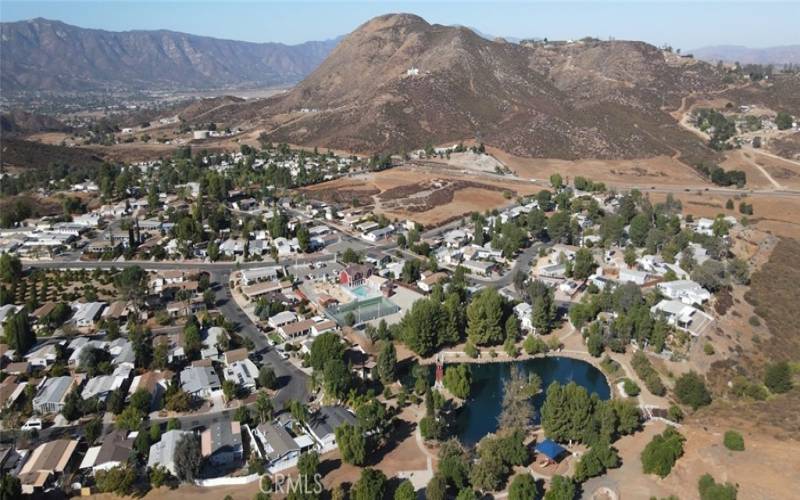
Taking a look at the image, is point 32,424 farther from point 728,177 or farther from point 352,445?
point 728,177

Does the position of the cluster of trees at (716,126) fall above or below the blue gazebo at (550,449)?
above

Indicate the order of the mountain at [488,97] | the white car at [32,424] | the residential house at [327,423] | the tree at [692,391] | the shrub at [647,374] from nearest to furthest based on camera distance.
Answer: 1. the residential house at [327,423]
2. the white car at [32,424]
3. the tree at [692,391]
4. the shrub at [647,374]
5. the mountain at [488,97]

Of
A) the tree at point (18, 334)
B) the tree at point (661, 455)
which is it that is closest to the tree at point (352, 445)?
the tree at point (661, 455)

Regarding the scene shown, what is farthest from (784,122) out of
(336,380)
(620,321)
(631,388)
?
(336,380)

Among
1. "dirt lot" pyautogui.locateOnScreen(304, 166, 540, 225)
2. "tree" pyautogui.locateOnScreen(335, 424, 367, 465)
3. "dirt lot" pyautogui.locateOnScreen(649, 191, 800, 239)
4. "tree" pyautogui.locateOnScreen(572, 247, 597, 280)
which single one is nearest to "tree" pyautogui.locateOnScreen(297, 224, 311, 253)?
"dirt lot" pyautogui.locateOnScreen(304, 166, 540, 225)

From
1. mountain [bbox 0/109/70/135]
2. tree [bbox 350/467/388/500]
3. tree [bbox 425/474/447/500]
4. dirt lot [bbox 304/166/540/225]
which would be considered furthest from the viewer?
mountain [bbox 0/109/70/135]

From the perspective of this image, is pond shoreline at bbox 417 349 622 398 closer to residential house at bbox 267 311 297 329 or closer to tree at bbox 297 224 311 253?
residential house at bbox 267 311 297 329

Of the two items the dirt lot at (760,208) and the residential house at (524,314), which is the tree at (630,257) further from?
the dirt lot at (760,208)
